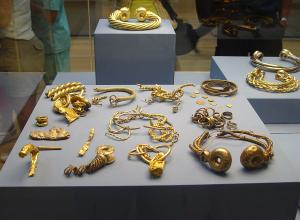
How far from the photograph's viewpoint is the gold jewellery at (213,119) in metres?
1.68

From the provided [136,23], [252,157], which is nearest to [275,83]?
[136,23]

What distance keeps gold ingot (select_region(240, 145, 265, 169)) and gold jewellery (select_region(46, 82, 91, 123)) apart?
2.48 feet

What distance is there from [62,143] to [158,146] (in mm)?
379

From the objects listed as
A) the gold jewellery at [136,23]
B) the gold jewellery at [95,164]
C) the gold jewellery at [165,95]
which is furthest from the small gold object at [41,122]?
the gold jewellery at [136,23]

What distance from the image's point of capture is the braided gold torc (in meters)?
2.24

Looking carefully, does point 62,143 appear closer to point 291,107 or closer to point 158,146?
point 158,146

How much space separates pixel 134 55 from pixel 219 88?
0.63 metres

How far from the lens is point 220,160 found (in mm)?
1361

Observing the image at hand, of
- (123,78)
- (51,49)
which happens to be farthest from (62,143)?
(51,49)

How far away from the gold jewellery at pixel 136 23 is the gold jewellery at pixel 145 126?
2.69 ft

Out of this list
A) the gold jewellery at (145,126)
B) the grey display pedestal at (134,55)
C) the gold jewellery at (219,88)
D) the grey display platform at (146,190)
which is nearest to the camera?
the grey display platform at (146,190)

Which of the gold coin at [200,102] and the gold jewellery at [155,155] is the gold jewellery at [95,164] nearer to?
the gold jewellery at [155,155]

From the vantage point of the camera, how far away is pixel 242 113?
1818 mm

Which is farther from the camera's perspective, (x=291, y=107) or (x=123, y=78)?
(x=123, y=78)
